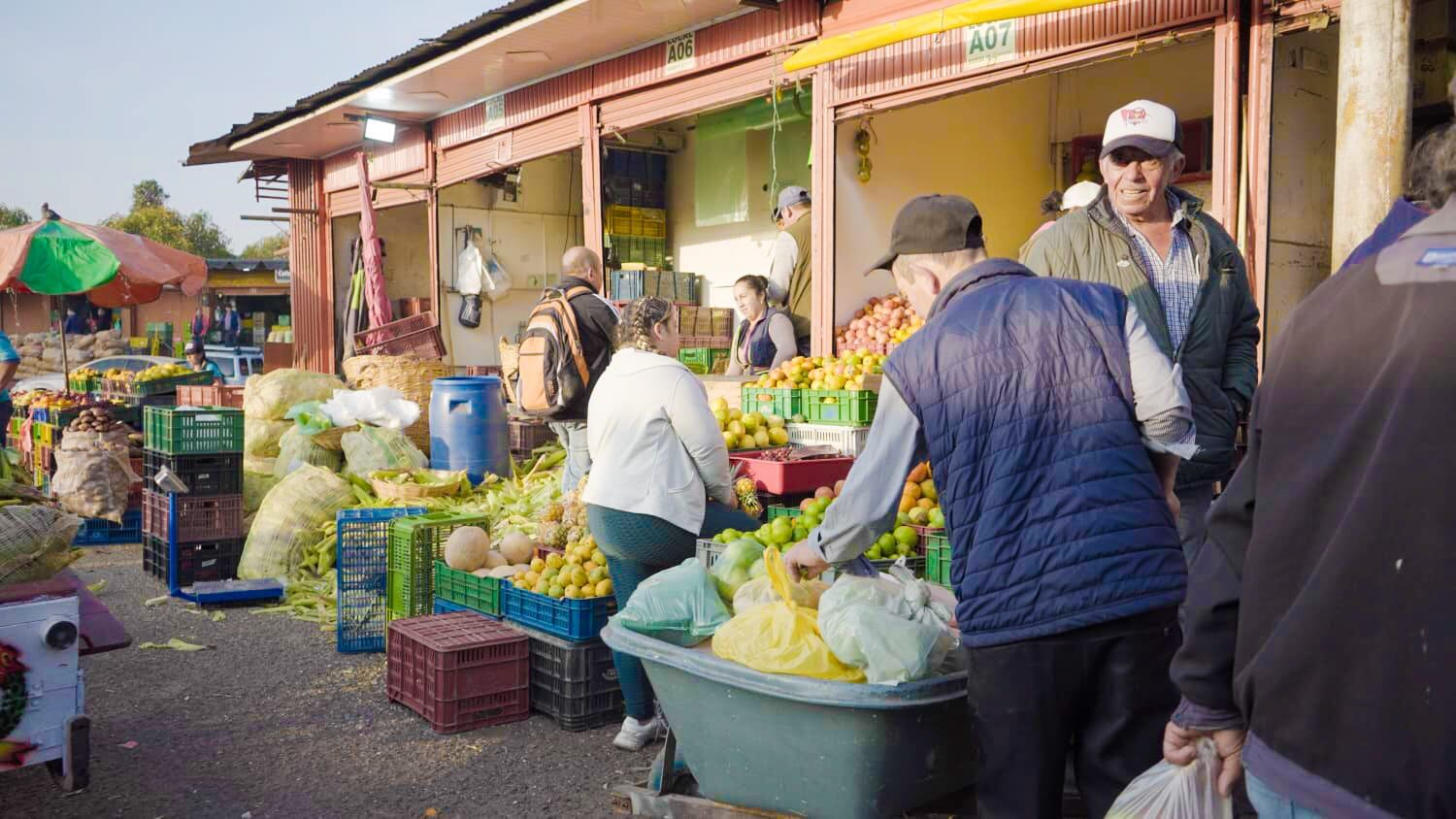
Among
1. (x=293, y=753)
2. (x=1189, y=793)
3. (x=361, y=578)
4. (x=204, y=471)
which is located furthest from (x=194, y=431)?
(x=1189, y=793)

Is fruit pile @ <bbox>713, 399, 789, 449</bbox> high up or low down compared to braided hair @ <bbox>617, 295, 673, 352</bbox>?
down

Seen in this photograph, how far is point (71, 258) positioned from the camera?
1234cm

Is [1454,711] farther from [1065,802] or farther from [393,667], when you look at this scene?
[393,667]

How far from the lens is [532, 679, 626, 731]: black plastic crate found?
5.23 metres

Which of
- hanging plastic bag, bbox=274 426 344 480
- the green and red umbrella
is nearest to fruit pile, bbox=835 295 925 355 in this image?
hanging plastic bag, bbox=274 426 344 480

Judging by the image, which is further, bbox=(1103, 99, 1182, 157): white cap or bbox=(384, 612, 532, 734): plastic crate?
bbox=(384, 612, 532, 734): plastic crate

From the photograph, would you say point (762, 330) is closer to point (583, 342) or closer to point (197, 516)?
point (583, 342)

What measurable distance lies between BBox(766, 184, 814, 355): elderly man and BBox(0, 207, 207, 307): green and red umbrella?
7794 millimetres

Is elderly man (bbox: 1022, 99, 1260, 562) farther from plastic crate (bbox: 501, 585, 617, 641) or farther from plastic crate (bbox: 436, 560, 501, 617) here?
plastic crate (bbox: 436, 560, 501, 617)

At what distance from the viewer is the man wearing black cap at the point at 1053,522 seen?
255 centimetres

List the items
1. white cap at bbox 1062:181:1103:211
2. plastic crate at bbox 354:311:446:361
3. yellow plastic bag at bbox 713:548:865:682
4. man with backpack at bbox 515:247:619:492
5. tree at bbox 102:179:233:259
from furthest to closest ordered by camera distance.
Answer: tree at bbox 102:179:233:259, plastic crate at bbox 354:311:446:361, white cap at bbox 1062:181:1103:211, man with backpack at bbox 515:247:619:492, yellow plastic bag at bbox 713:548:865:682

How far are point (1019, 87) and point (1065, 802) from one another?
9.56m

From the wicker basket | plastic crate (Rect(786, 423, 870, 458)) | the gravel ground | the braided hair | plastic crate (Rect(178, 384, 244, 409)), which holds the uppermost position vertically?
the braided hair

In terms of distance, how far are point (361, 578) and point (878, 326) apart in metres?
4.64
